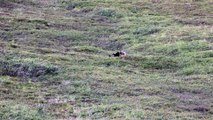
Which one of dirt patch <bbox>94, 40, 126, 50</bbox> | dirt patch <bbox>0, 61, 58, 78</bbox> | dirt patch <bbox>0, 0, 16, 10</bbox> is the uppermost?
dirt patch <bbox>0, 61, 58, 78</bbox>

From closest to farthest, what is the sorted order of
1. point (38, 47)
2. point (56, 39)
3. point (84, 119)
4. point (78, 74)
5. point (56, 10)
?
1. point (84, 119)
2. point (78, 74)
3. point (38, 47)
4. point (56, 39)
5. point (56, 10)

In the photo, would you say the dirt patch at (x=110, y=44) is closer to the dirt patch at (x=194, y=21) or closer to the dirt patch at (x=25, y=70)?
the dirt patch at (x=194, y=21)

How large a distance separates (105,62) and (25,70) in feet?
15.8

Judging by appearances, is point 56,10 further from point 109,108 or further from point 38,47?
point 109,108

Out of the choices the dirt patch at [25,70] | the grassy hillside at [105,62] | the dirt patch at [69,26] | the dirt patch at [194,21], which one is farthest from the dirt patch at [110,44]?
the dirt patch at [25,70]

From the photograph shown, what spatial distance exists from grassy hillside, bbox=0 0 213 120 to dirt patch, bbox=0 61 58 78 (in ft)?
0.11

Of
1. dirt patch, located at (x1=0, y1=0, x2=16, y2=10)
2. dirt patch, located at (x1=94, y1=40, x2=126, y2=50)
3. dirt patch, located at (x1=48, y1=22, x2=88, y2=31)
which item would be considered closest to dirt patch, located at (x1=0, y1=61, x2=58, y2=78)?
dirt patch, located at (x1=94, y1=40, x2=126, y2=50)

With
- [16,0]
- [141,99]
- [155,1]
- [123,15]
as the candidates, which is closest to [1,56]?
[141,99]

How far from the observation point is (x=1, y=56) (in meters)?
29.0

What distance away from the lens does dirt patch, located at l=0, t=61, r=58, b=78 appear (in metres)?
26.7

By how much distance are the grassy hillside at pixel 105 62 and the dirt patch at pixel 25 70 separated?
0.03 metres

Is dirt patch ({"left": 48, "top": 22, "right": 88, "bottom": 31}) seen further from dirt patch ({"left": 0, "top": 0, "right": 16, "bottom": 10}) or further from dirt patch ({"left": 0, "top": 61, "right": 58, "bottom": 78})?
dirt patch ({"left": 0, "top": 61, "right": 58, "bottom": 78})

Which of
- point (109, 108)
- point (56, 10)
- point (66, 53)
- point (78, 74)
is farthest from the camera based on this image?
point (56, 10)

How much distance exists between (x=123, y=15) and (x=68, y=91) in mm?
25100
